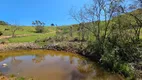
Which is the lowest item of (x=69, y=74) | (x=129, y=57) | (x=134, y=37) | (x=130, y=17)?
(x=69, y=74)

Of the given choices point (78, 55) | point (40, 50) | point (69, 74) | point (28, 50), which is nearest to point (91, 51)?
point (78, 55)

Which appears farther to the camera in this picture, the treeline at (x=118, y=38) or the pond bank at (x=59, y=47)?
the pond bank at (x=59, y=47)

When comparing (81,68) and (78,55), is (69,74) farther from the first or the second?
(78,55)

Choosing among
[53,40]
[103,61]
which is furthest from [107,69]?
[53,40]

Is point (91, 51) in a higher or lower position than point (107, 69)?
higher

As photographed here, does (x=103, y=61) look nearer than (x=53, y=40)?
Yes

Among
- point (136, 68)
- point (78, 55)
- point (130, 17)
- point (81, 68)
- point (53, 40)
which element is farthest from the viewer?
point (53, 40)

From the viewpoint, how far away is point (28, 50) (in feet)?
75.3

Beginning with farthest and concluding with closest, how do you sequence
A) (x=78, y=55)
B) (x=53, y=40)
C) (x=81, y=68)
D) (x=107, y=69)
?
(x=53, y=40)
(x=78, y=55)
(x=81, y=68)
(x=107, y=69)

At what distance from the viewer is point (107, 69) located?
13.3m

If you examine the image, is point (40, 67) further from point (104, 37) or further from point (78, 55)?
point (104, 37)

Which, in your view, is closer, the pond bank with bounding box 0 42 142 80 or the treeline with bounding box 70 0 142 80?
the treeline with bounding box 70 0 142 80

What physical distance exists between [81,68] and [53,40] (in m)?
12.9

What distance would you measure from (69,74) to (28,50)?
12.4 m
